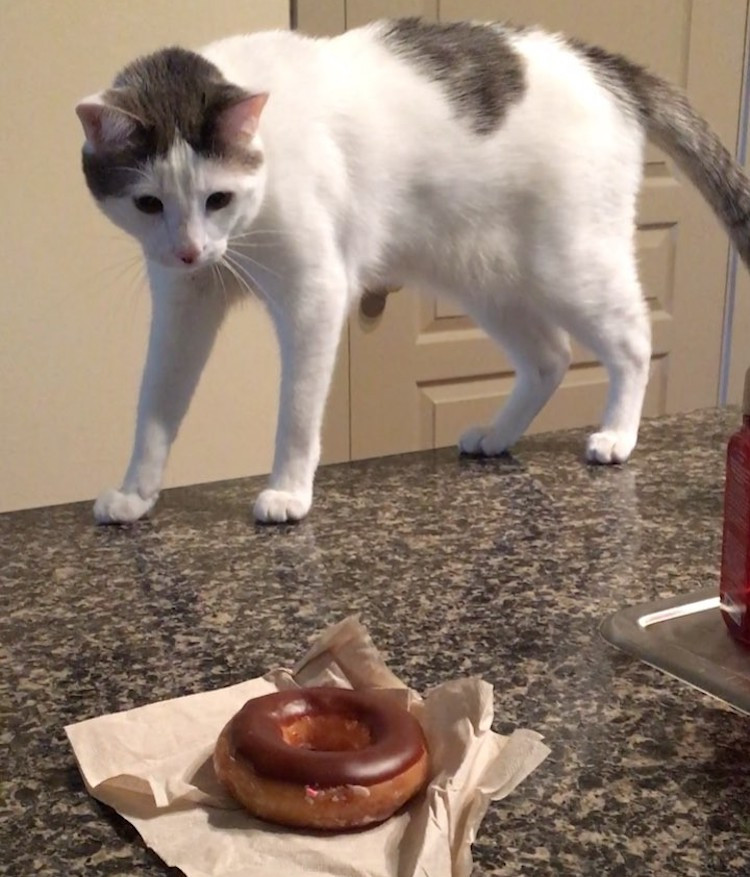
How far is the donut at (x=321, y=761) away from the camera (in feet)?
1.80

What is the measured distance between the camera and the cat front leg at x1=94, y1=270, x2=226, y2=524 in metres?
1.28

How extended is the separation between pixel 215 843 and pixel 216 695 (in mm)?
160

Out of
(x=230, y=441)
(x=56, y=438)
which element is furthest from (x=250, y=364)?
(x=56, y=438)

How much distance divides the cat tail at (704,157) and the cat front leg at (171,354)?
659 mm

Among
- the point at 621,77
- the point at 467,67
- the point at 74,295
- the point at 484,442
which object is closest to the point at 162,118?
the point at 467,67

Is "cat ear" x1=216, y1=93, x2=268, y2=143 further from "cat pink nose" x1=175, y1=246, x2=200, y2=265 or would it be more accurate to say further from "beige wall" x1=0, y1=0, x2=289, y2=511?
"beige wall" x1=0, y1=0, x2=289, y2=511

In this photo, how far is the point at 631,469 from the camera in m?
1.30

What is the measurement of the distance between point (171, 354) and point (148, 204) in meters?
0.25

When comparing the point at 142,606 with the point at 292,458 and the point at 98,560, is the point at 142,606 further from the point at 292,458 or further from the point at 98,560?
the point at 292,458

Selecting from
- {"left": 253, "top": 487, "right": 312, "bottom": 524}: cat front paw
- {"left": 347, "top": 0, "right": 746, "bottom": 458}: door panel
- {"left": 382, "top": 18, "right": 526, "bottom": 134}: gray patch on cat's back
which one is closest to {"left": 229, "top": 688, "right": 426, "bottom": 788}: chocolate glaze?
{"left": 253, "top": 487, "right": 312, "bottom": 524}: cat front paw

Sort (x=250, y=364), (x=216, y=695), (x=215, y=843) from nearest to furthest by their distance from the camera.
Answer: (x=215, y=843) → (x=216, y=695) → (x=250, y=364)

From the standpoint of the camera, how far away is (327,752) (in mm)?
577

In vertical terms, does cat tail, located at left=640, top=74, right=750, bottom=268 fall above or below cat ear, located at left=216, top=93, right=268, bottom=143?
below

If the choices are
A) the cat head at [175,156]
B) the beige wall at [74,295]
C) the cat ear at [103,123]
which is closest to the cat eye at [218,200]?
the cat head at [175,156]
